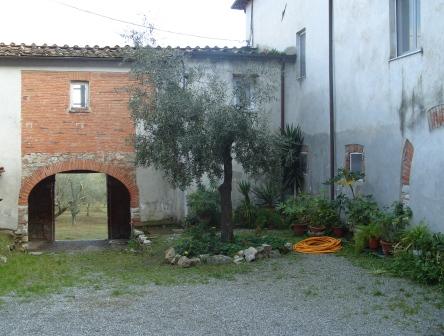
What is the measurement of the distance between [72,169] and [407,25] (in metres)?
9.23

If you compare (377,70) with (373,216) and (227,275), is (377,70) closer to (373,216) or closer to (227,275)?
(373,216)

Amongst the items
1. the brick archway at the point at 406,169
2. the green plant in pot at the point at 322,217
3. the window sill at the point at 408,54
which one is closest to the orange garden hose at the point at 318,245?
the green plant in pot at the point at 322,217

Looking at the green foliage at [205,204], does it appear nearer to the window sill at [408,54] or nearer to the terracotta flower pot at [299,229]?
the terracotta flower pot at [299,229]

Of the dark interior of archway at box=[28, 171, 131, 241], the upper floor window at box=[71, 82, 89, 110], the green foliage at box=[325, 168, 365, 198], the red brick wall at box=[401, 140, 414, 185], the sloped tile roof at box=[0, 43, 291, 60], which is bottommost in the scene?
the dark interior of archway at box=[28, 171, 131, 241]

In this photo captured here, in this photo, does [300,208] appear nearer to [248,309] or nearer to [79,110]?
[248,309]

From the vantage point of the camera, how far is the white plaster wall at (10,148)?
14.1 m

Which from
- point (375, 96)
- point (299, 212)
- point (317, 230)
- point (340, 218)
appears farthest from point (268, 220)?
point (375, 96)

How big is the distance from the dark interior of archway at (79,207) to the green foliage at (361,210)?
8.55 meters

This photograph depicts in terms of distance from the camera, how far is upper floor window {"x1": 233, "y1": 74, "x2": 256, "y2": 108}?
32.2ft

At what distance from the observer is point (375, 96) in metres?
10.7

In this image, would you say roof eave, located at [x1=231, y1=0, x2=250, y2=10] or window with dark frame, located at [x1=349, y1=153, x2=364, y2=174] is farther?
roof eave, located at [x1=231, y1=0, x2=250, y2=10]

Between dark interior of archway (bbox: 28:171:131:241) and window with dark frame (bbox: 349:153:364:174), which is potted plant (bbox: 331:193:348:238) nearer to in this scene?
window with dark frame (bbox: 349:153:364:174)

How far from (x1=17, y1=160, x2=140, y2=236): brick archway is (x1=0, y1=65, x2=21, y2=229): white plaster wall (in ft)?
0.64

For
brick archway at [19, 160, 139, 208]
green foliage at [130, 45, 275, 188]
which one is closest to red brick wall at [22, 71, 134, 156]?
brick archway at [19, 160, 139, 208]
